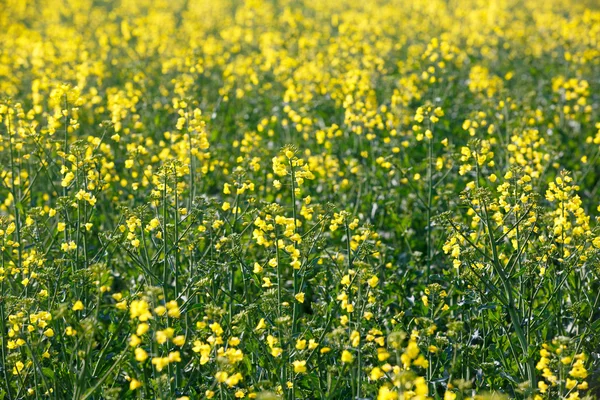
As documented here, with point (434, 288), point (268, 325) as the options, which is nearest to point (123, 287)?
point (268, 325)

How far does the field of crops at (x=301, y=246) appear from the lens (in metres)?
3.35

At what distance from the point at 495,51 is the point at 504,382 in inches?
371

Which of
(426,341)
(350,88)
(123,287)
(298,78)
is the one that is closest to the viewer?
(426,341)

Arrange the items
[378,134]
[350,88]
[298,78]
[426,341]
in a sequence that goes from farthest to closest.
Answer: [298,78] → [378,134] → [350,88] → [426,341]

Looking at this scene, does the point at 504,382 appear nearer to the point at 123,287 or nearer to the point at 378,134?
the point at 123,287

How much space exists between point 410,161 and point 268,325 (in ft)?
11.2

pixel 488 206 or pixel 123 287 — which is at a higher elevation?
pixel 488 206

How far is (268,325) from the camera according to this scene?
354 cm

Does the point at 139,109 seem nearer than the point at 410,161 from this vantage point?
No

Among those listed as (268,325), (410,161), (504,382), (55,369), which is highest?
(410,161)

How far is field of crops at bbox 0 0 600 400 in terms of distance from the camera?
335cm

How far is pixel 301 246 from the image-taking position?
12.4 ft

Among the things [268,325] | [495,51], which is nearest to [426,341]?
[268,325]

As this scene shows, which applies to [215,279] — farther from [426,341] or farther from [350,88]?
[350,88]
